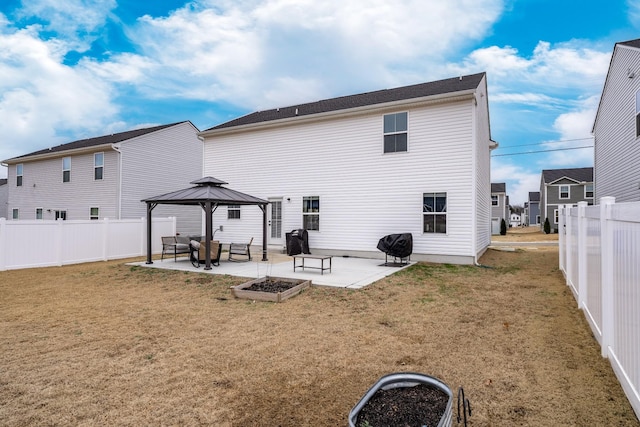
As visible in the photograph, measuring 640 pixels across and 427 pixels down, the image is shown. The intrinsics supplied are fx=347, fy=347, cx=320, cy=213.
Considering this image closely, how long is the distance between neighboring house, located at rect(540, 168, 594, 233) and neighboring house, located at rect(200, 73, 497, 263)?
2924 cm

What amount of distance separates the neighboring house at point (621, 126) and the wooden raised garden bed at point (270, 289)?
11623 mm

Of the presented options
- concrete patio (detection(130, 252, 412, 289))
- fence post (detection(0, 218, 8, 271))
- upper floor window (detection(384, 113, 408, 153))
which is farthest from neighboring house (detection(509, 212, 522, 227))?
fence post (detection(0, 218, 8, 271))

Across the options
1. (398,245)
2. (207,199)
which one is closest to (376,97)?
(398,245)

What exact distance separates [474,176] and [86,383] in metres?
10.8

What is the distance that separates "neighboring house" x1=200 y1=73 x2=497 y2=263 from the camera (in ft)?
36.9

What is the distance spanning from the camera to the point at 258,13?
1173 cm

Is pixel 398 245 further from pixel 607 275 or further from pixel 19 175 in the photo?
pixel 19 175

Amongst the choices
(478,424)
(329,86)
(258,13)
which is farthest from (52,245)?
(329,86)

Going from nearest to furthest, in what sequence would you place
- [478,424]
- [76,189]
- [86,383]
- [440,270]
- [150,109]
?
[478,424] → [86,383] → [440,270] → [76,189] → [150,109]

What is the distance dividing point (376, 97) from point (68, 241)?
494 inches

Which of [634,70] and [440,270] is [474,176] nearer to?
[440,270]

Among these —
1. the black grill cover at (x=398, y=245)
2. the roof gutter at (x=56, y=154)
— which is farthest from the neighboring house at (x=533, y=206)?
the roof gutter at (x=56, y=154)

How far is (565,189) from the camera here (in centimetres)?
3656

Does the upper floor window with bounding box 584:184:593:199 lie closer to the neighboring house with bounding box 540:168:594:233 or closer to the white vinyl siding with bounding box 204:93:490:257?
the neighboring house with bounding box 540:168:594:233
